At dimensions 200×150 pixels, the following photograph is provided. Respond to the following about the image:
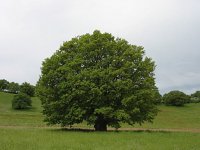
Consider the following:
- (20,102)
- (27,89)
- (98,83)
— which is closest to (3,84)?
(27,89)

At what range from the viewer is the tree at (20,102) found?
108 metres

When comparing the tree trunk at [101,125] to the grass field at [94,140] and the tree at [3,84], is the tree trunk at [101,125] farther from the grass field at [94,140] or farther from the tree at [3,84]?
the tree at [3,84]

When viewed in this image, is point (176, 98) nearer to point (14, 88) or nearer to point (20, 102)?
point (20, 102)

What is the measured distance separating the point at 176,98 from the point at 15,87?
6586 centimetres

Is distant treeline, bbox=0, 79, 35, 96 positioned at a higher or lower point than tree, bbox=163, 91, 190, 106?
higher

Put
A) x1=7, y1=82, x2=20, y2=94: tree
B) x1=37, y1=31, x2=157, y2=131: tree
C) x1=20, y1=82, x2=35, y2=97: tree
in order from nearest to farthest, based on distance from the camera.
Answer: x1=37, y1=31, x2=157, y2=131: tree < x1=20, y1=82, x2=35, y2=97: tree < x1=7, y1=82, x2=20, y2=94: tree

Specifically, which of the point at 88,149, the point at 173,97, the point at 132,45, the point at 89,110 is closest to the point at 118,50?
the point at 132,45

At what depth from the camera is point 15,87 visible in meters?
157

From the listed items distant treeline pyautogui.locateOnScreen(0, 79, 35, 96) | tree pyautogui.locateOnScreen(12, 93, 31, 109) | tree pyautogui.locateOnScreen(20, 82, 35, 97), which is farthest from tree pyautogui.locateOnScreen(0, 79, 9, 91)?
tree pyautogui.locateOnScreen(12, 93, 31, 109)

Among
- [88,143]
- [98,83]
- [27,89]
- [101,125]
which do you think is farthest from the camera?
[27,89]

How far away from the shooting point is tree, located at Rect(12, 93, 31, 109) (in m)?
108

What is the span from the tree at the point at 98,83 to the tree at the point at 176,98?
9432 cm

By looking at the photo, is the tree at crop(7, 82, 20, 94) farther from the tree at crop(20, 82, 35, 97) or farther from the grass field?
the grass field

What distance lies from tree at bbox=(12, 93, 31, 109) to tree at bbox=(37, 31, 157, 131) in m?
61.9
